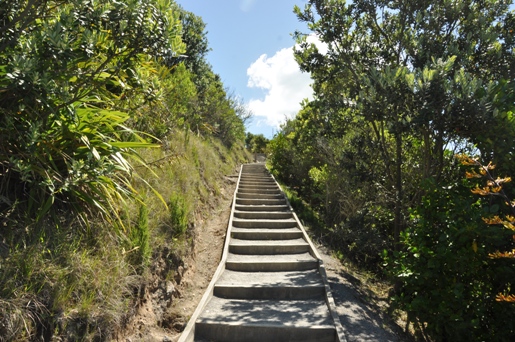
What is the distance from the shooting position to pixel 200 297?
4914mm

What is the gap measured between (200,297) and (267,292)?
1.04 metres

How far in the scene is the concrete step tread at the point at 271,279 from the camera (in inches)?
202

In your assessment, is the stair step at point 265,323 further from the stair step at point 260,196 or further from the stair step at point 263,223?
the stair step at point 260,196

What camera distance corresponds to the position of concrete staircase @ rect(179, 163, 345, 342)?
3955 millimetres

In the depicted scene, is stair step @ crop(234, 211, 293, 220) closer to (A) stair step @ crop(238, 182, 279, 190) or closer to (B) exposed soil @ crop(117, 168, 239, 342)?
(B) exposed soil @ crop(117, 168, 239, 342)

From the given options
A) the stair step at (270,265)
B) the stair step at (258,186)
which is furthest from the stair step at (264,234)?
the stair step at (258,186)

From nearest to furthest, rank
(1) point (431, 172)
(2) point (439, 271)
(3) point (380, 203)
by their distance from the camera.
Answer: (2) point (439, 271) → (1) point (431, 172) → (3) point (380, 203)

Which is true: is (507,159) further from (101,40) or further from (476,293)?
(101,40)

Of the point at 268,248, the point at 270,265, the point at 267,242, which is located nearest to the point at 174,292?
the point at 270,265

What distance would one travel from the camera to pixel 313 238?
8.01 m

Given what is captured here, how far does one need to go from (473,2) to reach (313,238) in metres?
5.70

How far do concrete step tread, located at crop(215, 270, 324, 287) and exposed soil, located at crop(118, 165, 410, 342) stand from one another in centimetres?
28

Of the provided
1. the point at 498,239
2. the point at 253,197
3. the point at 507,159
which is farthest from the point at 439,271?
the point at 253,197

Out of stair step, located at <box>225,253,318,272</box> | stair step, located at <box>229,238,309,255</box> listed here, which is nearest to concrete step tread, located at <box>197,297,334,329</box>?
stair step, located at <box>225,253,318,272</box>
